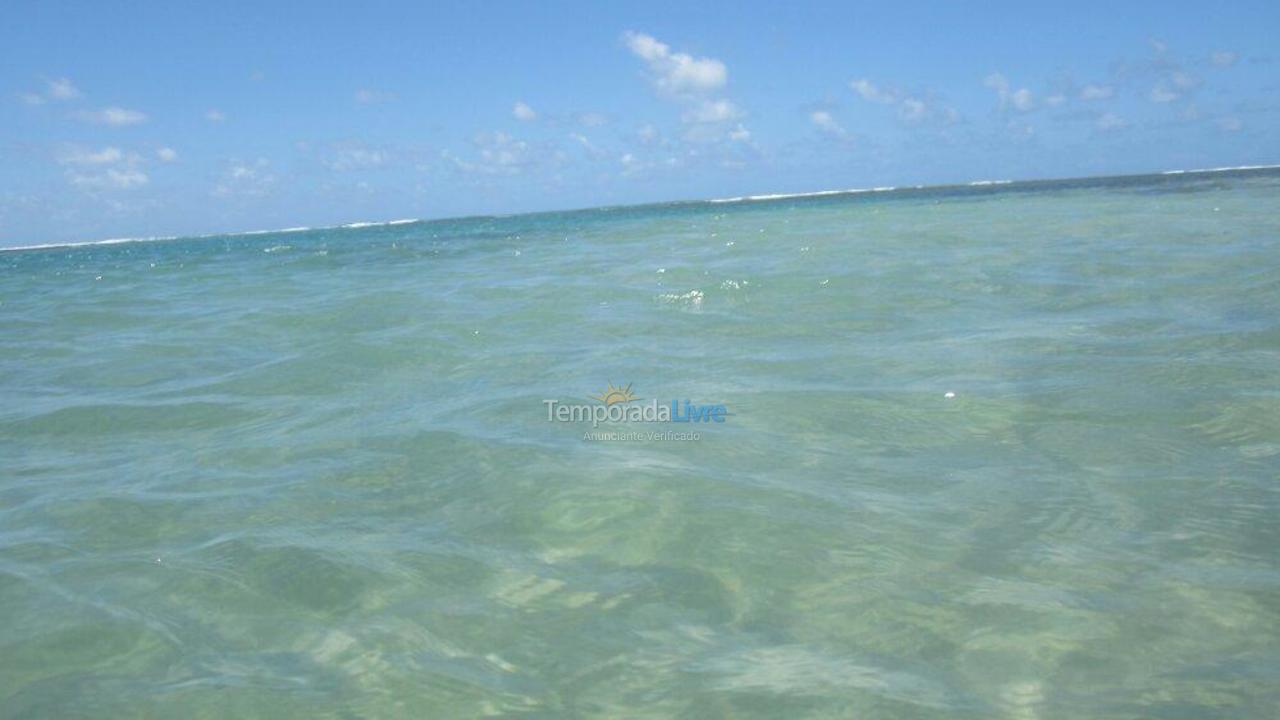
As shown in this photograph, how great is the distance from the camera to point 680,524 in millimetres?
3721

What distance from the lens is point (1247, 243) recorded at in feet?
39.2

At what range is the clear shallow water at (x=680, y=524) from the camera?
2.62 metres

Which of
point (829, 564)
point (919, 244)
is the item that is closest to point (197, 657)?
point (829, 564)

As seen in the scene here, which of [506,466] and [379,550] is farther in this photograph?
[506,466]

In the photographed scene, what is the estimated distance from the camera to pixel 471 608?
3111 millimetres

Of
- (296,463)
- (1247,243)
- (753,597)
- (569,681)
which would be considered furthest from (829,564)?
(1247,243)

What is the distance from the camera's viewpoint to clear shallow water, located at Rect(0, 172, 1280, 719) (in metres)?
2.62

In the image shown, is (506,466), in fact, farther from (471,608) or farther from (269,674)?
(269,674)

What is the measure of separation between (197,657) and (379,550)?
2.81ft

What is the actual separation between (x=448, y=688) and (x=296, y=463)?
8.61 ft

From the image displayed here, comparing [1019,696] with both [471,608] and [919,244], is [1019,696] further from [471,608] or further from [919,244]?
[919,244]

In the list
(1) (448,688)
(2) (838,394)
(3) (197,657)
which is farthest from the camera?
(2) (838,394)

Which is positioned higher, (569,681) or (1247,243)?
(1247,243)

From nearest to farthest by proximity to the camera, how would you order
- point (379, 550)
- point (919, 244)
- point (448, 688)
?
1. point (448, 688)
2. point (379, 550)
3. point (919, 244)
